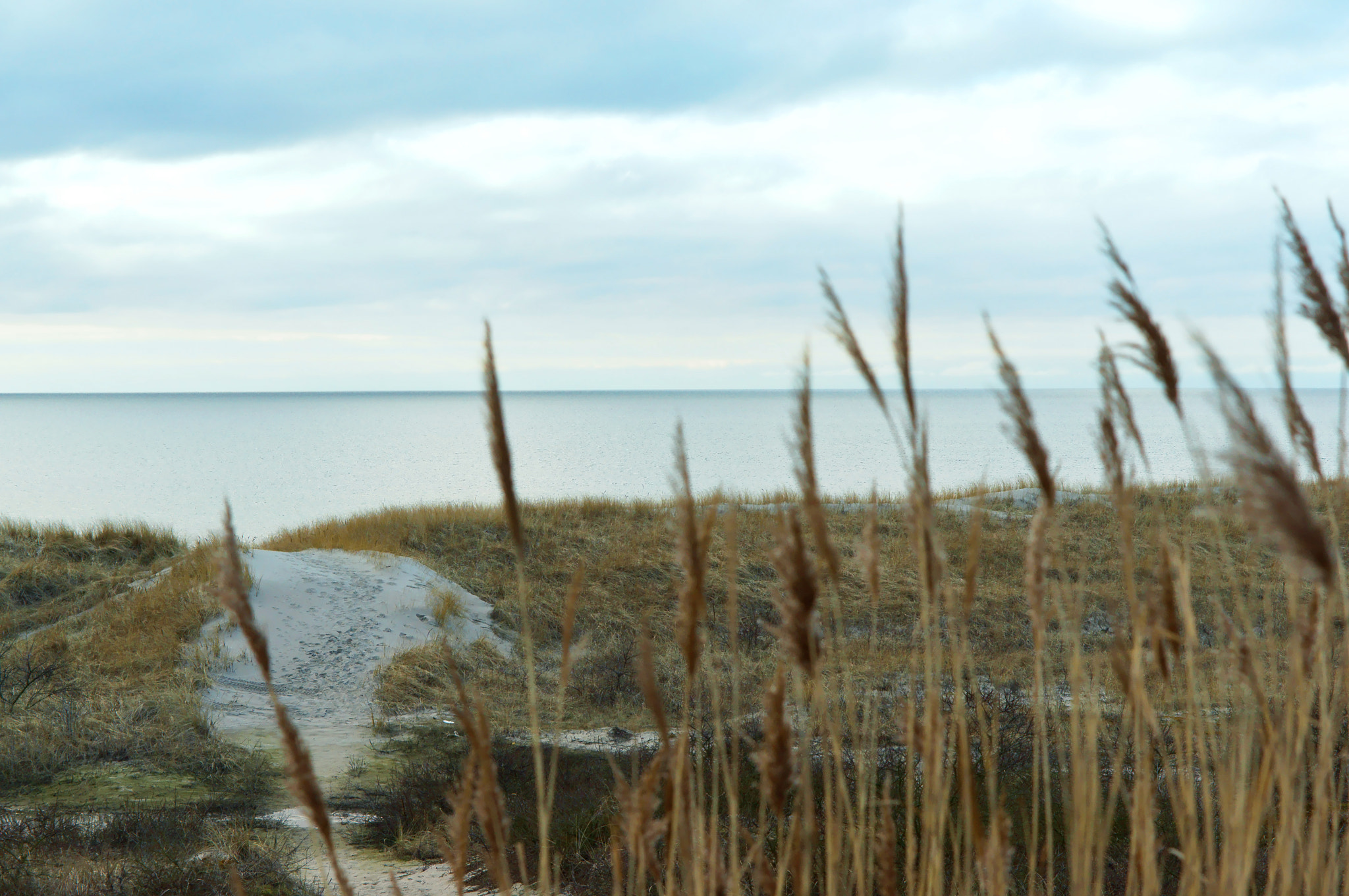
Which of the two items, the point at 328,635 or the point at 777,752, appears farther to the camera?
the point at 328,635

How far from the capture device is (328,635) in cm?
934

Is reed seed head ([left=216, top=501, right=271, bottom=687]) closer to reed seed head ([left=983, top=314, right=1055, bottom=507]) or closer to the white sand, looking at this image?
reed seed head ([left=983, top=314, right=1055, bottom=507])

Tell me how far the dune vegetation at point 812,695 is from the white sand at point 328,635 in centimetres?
32

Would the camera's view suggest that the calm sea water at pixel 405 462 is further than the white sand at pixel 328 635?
Yes

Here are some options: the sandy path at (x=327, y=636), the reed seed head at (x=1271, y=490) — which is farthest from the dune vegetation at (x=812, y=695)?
the sandy path at (x=327, y=636)

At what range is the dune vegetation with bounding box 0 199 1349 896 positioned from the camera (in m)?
1.25

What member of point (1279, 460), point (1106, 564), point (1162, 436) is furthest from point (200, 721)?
point (1162, 436)

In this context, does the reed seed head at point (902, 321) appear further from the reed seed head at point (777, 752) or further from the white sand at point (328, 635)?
the white sand at point (328, 635)

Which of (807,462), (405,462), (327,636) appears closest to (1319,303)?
(807,462)

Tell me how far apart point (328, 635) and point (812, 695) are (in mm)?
6141

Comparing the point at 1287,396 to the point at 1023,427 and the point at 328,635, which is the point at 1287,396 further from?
the point at 328,635

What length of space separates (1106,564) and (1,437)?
10264 cm

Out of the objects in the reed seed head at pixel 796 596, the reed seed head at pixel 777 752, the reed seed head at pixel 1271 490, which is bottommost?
the reed seed head at pixel 777 752

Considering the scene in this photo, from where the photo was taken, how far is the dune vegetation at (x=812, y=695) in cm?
125
